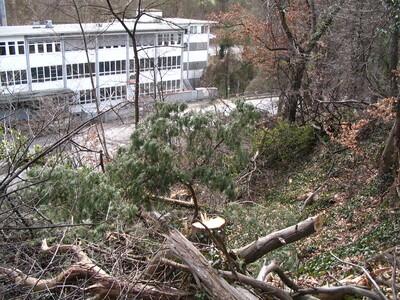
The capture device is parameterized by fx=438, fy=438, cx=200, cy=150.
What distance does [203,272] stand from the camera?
4.78 meters

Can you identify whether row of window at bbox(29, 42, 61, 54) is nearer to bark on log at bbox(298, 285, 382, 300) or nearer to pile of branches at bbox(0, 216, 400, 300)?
pile of branches at bbox(0, 216, 400, 300)

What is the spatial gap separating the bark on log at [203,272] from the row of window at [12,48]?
22.7 meters

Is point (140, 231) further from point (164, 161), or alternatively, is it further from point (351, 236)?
point (351, 236)

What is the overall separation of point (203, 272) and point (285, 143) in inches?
390

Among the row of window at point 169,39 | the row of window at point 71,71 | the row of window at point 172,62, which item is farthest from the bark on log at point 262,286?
the row of window at point 172,62

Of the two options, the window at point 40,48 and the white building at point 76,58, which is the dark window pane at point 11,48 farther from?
the window at point 40,48

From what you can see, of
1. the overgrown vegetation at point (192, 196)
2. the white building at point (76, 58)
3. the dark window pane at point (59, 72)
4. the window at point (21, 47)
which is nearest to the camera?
the overgrown vegetation at point (192, 196)

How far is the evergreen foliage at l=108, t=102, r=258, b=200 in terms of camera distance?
8172 millimetres

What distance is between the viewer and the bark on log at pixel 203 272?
4.66 m

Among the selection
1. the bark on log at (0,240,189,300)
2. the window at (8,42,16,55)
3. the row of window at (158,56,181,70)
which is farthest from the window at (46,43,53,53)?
the bark on log at (0,240,189,300)

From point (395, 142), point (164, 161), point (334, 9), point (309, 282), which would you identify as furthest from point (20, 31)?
point (309, 282)

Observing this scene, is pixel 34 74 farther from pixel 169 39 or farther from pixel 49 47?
pixel 169 39

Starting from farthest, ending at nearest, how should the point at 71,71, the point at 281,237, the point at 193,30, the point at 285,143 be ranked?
the point at 193,30 → the point at 71,71 → the point at 285,143 → the point at 281,237

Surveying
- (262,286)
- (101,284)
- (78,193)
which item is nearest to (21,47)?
(78,193)
